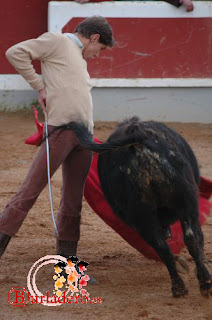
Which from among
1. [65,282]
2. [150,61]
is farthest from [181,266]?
[150,61]

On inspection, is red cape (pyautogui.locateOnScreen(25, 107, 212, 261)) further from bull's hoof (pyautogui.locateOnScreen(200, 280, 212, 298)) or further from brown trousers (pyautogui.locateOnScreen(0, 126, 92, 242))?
bull's hoof (pyautogui.locateOnScreen(200, 280, 212, 298))

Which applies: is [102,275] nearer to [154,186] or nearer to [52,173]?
[52,173]

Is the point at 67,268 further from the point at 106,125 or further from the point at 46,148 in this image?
the point at 106,125

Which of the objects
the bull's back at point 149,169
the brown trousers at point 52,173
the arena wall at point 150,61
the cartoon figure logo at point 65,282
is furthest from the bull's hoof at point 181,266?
the arena wall at point 150,61

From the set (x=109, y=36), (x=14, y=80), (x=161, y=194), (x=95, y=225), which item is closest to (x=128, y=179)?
(x=161, y=194)

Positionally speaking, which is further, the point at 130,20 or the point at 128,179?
the point at 130,20

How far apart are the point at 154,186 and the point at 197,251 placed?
1.23ft

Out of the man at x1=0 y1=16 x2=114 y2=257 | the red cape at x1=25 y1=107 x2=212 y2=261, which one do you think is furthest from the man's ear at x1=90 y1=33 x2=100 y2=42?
the red cape at x1=25 y1=107 x2=212 y2=261

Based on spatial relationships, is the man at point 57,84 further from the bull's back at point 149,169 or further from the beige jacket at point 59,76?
the bull's back at point 149,169

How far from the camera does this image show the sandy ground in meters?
3.23

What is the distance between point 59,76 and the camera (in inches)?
137

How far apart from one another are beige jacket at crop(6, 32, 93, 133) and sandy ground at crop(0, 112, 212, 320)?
2.80 ft

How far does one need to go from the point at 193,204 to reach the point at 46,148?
777 mm

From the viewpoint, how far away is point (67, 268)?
11.8 feet
